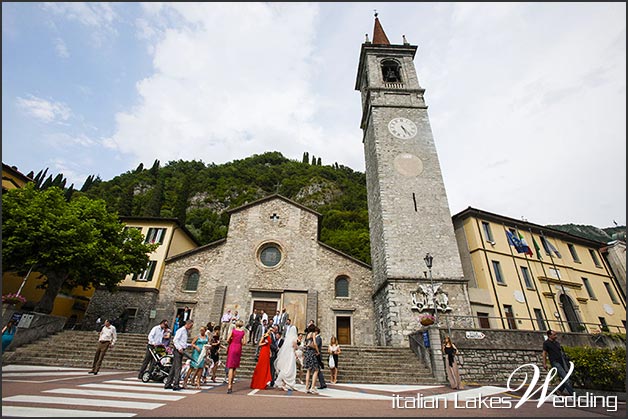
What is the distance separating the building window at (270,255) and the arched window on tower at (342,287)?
411 cm

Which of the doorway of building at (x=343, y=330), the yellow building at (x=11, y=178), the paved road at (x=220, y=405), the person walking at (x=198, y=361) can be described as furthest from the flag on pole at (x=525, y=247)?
the yellow building at (x=11, y=178)

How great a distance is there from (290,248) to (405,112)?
1232 centimetres

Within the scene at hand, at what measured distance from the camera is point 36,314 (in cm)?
1253

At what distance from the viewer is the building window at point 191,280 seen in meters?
18.6

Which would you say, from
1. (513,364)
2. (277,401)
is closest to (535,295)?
(513,364)

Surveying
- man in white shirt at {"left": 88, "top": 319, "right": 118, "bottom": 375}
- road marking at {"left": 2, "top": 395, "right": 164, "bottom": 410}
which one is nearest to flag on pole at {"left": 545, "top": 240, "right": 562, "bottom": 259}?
road marking at {"left": 2, "top": 395, "right": 164, "bottom": 410}

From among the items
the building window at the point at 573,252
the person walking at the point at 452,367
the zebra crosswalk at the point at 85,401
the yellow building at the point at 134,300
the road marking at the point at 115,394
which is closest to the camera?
the zebra crosswalk at the point at 85,401

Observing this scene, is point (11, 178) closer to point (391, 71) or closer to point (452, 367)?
point (452, 367)

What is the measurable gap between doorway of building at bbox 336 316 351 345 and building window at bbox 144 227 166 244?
→ 13462mm

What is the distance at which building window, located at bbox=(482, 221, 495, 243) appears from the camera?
18.8m

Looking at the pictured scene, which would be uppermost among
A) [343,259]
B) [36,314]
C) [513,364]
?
[343,259]

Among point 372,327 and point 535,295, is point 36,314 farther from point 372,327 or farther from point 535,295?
point 535,295

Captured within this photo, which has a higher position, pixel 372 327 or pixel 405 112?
pixel 405 112

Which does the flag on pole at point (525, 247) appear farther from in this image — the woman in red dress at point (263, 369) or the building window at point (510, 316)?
the woman in red dress at point (263, 369)
